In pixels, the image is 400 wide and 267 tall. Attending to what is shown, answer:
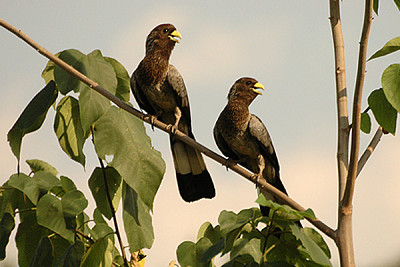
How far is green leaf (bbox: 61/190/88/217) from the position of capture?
2174mm

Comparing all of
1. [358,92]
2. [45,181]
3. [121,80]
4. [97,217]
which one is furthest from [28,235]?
[358,92]

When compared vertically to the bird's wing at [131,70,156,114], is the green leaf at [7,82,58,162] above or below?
below

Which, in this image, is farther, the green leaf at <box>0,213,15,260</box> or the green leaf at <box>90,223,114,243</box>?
the green leaf at <box>90,223,114,243</box>

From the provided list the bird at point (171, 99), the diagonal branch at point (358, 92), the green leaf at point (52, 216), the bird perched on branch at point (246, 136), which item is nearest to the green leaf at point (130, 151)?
the green leaf at point (52, 216)

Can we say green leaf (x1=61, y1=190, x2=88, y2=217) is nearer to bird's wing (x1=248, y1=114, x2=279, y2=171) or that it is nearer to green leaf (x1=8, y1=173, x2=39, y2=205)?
green leaf (x1=8, y1=173, x2=39, y2=205)

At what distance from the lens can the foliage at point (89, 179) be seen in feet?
6.68

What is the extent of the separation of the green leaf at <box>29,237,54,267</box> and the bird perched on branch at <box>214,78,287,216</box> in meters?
1.68

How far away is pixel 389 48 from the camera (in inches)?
71.8

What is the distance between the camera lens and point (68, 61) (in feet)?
7.28

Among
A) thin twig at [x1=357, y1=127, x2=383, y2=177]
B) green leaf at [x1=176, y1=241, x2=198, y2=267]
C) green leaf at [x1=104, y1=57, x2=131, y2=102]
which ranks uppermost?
green leaf at [x1=104, y1=57, x2=131, y2=102]

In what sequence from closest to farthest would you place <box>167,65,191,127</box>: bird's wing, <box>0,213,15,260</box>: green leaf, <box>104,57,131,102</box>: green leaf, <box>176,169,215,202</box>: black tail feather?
<box>0,213,15,260</box>: green leaf, <box>104,57,131,102</box>: green leaf, <box>176,169,215,202</box>: black tail feather, <box>167,65,191,127</box>: bird's wing

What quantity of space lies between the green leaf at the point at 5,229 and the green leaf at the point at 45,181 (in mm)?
191

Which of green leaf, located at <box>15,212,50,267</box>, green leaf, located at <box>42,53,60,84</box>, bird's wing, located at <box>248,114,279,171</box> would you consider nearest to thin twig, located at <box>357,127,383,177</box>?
bird's wing, located at <box>248,114,279,171</box>

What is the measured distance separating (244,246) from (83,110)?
0.82 meters
